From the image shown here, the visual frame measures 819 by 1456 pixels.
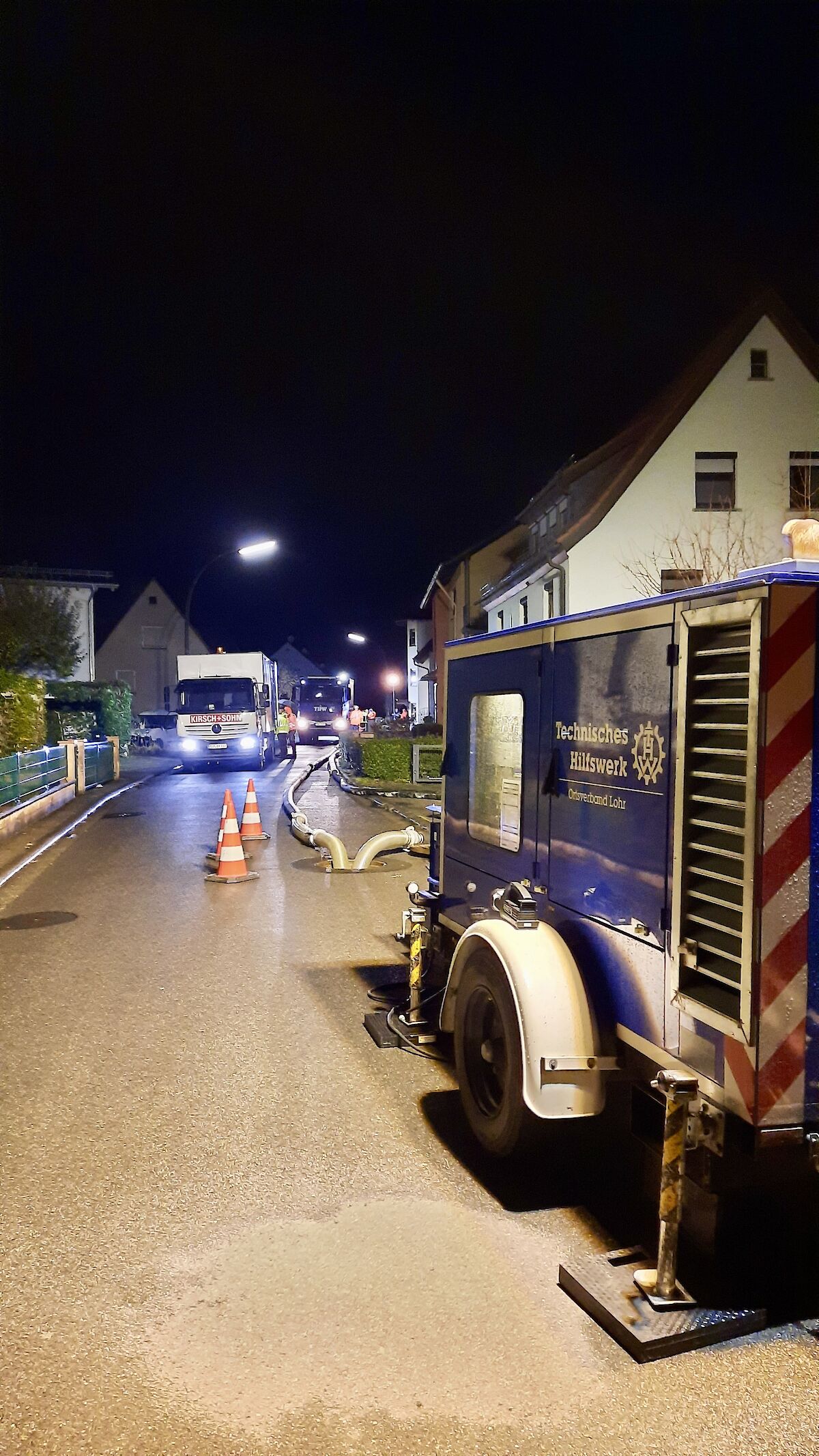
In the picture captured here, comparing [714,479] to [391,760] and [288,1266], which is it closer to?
[391,760]

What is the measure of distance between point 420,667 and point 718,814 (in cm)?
5378

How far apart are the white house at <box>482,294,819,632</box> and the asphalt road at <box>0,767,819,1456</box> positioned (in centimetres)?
1654

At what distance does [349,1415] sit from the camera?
2723mm

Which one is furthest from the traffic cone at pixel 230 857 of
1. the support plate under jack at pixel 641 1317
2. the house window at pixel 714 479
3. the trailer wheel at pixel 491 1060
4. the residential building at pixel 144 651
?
the residential building at pixel 144 651

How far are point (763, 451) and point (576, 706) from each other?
1976 cm

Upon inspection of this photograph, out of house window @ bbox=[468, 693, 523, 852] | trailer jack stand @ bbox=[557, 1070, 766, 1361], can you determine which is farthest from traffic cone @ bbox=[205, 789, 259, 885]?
trailer jack stand @ bbox=[557, 1070, 766, 1361]

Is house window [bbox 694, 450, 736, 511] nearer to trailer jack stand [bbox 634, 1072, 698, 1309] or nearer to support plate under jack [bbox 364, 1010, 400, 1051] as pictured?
support plate under jack [bbox 364, 1010, 400, 1051]

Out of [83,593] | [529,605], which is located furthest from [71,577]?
[529,605]

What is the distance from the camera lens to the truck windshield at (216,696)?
27.2m

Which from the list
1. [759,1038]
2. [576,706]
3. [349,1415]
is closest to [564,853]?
[576,706]

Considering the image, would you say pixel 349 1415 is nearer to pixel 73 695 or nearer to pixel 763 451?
pixel 763 451

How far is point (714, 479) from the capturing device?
21641mm

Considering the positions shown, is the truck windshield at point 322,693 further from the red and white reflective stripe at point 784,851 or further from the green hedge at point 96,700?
the red and white reflective stripe at point 784,851

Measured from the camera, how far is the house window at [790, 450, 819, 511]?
69.4ft
